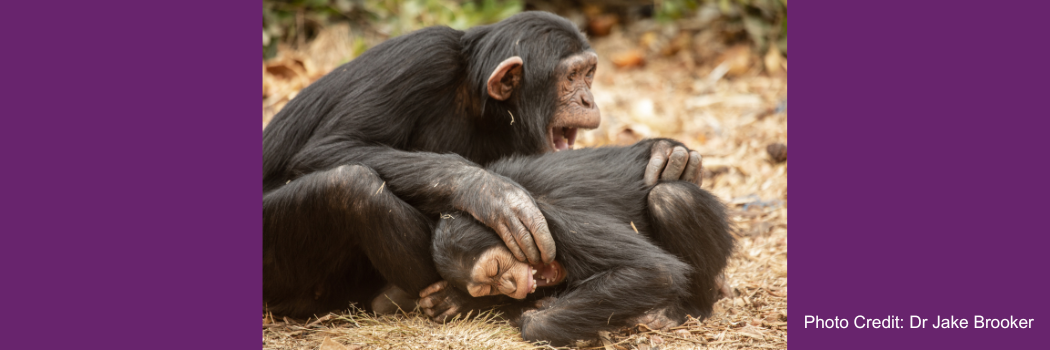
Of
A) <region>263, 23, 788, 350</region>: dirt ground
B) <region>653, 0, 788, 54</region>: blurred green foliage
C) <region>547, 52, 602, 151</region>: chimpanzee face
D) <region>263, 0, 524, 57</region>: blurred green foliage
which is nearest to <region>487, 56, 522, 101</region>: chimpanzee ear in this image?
<region>547, 52, 602, 151</region>: chimpanzee face

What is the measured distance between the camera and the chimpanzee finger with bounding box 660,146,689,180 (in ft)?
13.9

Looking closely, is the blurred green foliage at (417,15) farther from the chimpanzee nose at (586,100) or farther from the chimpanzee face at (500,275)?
the chimpanzee face at (500,275)

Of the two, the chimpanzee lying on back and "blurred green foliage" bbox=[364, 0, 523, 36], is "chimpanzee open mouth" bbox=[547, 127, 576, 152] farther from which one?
"blurred green foliage" bbox=[364, 0, 523, 36]

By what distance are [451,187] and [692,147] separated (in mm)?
4085

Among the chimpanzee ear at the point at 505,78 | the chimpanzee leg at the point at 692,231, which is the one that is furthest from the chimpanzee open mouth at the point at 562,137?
the chimpanzee leg at the point at 692,231

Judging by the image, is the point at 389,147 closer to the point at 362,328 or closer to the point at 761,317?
the point at 362,328

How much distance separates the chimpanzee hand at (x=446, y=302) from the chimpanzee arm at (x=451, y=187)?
0.39m

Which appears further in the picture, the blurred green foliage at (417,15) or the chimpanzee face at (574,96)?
the blurred green foliage at (417,15)

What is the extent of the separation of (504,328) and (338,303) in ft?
3.23

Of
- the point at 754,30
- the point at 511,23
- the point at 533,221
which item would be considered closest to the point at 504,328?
the point at 533,221

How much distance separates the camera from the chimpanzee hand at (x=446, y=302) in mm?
4098

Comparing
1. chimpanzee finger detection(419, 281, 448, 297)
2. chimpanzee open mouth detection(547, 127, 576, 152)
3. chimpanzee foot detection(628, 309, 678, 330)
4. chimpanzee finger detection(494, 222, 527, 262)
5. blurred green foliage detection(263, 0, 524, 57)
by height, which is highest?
blurred green foliage detection(263, 0, 524, 57)

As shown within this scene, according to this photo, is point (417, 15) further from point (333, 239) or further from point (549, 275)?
point (549, 275)

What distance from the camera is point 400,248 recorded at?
3883 mm
